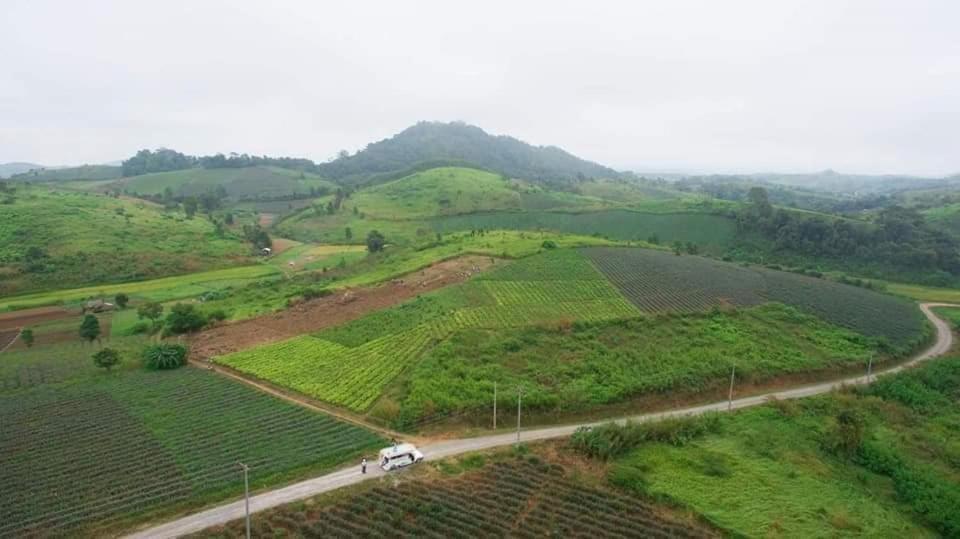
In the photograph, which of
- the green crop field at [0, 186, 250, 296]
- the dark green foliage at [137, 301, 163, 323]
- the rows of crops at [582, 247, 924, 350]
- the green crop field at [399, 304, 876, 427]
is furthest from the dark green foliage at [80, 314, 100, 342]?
the rows of crops at [582, 247, 924, 350]

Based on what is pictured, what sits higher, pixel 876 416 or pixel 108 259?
pixel 108 259

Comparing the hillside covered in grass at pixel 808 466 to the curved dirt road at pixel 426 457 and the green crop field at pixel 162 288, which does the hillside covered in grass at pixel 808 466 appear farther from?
the green crop field at pixel 162 288

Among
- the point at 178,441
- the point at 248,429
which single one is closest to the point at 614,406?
the point at 248,429

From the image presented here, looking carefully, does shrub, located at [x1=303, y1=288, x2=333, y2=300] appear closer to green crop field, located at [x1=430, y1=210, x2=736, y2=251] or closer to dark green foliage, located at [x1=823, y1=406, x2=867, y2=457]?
dark green foliage, located at [x1=823, y1=406, x2=867, y2=457]

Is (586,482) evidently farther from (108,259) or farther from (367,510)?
(108,259)

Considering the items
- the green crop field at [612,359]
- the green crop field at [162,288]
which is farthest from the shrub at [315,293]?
the green crop field at [612,359]

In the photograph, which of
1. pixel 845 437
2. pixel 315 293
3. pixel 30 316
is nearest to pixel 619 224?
pixel 315 293
